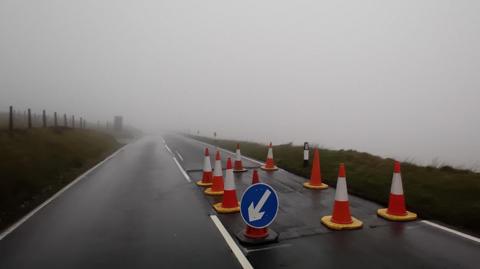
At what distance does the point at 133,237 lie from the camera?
5.23 metres

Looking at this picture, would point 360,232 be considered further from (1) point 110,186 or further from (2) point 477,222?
(1) point 110,186

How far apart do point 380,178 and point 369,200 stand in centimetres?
236

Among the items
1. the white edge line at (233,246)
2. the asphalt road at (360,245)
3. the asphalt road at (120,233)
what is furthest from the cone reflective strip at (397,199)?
the asphalt road at (120,233)

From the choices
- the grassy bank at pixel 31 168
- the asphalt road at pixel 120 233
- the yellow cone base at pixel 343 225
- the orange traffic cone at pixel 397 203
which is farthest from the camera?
the grassy bank at pixel 31 168

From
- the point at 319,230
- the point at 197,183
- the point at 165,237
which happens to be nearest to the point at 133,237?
the point at 165,237

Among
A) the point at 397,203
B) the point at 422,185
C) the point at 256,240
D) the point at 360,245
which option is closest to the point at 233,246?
the point at 256,240

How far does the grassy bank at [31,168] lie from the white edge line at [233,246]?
158 inches

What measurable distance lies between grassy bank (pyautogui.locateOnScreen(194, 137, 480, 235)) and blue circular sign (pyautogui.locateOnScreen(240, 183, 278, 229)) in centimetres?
343

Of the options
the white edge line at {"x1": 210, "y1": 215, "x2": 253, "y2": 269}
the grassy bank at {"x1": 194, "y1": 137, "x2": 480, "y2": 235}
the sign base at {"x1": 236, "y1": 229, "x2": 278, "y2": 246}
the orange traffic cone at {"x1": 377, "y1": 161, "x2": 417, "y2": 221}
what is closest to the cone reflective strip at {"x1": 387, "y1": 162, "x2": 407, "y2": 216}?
the orange traffic cone at {"x1": 377, "y1": 161, "x2": 417, "y2": 221}

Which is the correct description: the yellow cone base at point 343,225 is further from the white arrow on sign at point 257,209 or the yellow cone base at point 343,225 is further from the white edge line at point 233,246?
the white edge line at point 233,246

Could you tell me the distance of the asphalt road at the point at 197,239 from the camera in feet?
13.9

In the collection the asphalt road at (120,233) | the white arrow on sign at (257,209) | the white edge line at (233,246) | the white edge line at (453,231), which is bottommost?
the asphalt road at (120,233)

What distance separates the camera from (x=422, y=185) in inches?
329

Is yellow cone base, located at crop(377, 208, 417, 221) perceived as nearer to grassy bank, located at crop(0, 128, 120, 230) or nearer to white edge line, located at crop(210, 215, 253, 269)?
white edge line, located at crop(210, 215, 253, 269)
